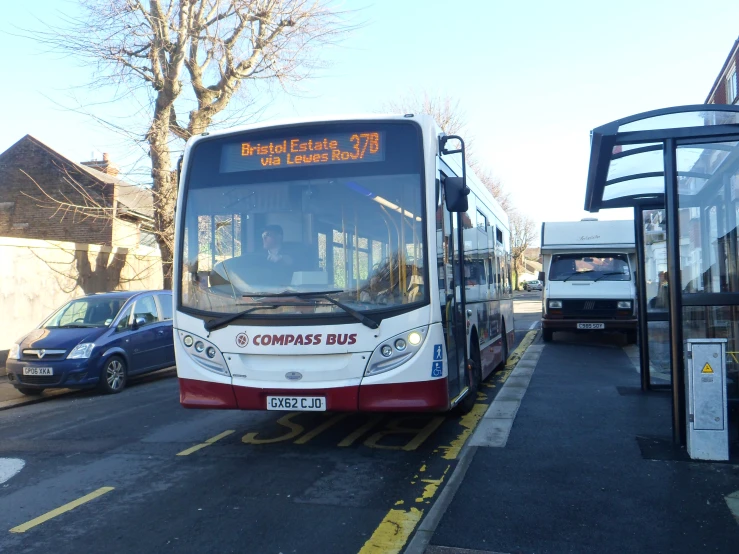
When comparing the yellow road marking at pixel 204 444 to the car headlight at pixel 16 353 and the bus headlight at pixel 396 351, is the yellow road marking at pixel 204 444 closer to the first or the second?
the bus headlight at pixel 396 351

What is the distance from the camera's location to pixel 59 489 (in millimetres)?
5512

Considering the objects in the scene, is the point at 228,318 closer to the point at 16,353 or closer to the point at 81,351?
the point at 81,351

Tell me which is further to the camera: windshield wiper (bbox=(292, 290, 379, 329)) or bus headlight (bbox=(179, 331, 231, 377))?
bus headlight (bbox=(179, 331, 231, 377))

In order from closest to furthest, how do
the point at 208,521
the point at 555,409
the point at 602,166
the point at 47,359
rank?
1. the point at 208,521
2. the point at 602,166
3. the point at 555,409
4. the point at 47,359

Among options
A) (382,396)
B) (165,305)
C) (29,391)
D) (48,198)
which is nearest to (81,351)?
(29,391)

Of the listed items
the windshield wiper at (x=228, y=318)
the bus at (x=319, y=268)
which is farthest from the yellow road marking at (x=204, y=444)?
the windshield wiper at (x=228, y=318)

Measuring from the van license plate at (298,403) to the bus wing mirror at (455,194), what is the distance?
2115 millimetres

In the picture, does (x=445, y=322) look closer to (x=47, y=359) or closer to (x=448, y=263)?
(x=448, y=263)

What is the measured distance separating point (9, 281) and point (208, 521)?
12.2 metres

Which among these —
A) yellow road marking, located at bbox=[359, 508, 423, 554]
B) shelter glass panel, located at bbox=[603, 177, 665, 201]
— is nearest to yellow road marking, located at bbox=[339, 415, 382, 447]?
yellow road marking, located at bbox=[359, 508, 423, 554]

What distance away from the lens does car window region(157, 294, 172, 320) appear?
12.9 m

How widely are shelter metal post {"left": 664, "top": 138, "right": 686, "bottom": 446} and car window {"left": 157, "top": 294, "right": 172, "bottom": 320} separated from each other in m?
9.46

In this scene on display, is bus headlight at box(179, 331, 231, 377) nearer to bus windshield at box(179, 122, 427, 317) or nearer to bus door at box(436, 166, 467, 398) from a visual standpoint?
bus windshield at box(179, 122, 427, 317)

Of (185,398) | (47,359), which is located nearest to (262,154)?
(185,398)
